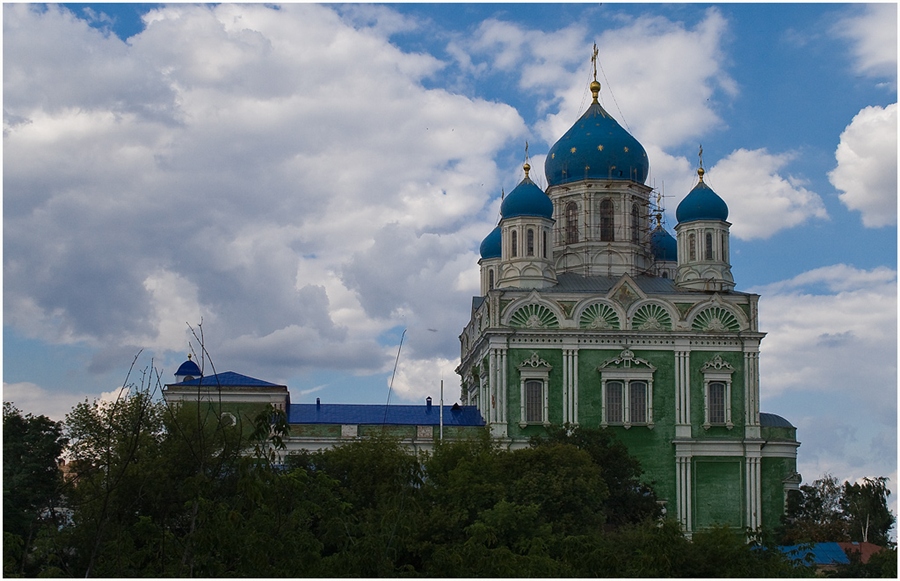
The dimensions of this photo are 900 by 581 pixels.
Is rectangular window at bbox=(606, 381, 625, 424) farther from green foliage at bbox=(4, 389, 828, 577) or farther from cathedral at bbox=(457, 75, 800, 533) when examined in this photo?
green foliage at bbox=(4, 389, 828, 577)

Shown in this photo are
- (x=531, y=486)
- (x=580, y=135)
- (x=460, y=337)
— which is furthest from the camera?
(x=460, y=337)

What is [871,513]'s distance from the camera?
39094 mm

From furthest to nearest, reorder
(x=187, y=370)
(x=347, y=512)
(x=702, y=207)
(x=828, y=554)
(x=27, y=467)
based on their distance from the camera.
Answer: (x=187, y=370) < (x=702, y=207) < (x=828, y=554) < (x=27, y=467) < (x=347, y=512)

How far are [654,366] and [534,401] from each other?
148 inches

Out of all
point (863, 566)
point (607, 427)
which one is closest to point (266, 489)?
point (863, 566)

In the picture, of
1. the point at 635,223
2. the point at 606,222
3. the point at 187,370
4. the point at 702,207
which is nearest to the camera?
the point at 702,207

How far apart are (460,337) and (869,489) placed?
1572 centimetres

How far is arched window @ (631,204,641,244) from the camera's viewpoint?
42.4 meters

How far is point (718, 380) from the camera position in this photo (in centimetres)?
3884

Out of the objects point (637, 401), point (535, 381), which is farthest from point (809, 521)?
point (535, 381)

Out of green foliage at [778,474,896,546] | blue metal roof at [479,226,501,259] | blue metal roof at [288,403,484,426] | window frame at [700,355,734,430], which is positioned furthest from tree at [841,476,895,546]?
blue metal roof at [479,226,501,259]

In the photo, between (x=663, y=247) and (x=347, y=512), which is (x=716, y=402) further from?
(x=347, y=512)

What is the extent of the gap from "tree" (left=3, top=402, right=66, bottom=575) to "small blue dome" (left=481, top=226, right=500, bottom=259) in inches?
760

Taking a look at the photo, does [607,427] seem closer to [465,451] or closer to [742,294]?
[742,294]
